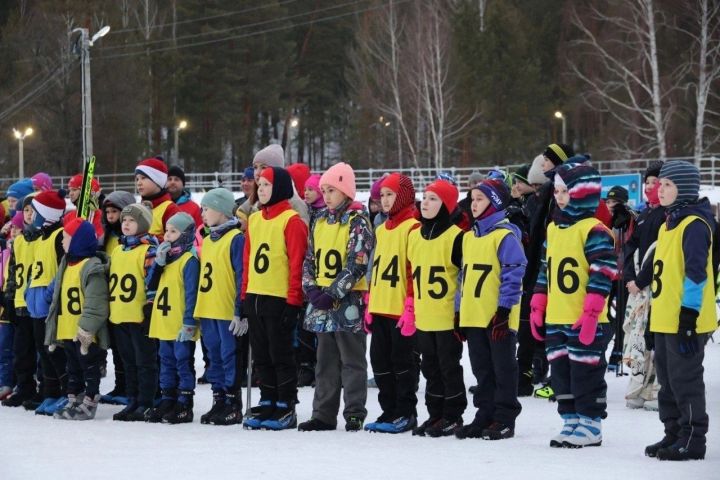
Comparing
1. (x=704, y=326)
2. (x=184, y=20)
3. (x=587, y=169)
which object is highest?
(x=184, y=20)

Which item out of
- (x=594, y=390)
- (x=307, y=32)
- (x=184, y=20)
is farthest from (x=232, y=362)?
(x=307, y=32)

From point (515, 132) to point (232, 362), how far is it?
4199cm

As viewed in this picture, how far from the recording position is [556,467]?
7.10m

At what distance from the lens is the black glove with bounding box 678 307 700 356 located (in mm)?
7312

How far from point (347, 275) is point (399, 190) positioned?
28.5 inches

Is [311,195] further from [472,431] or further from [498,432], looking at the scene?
[498,432]

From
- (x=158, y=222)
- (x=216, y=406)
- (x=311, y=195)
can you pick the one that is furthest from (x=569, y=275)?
(x=158, y=222)

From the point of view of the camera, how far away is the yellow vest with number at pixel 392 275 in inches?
351

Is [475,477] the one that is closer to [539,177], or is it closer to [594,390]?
[594,390]

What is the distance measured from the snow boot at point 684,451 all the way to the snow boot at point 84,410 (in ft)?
15.3

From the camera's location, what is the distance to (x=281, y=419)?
30.0 ft

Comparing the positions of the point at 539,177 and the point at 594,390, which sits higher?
the point at 539,177

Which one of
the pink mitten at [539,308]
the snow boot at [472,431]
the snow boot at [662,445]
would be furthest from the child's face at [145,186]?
the snow boot at [662,445]

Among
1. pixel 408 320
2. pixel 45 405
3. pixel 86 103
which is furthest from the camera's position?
pixel 86 103
